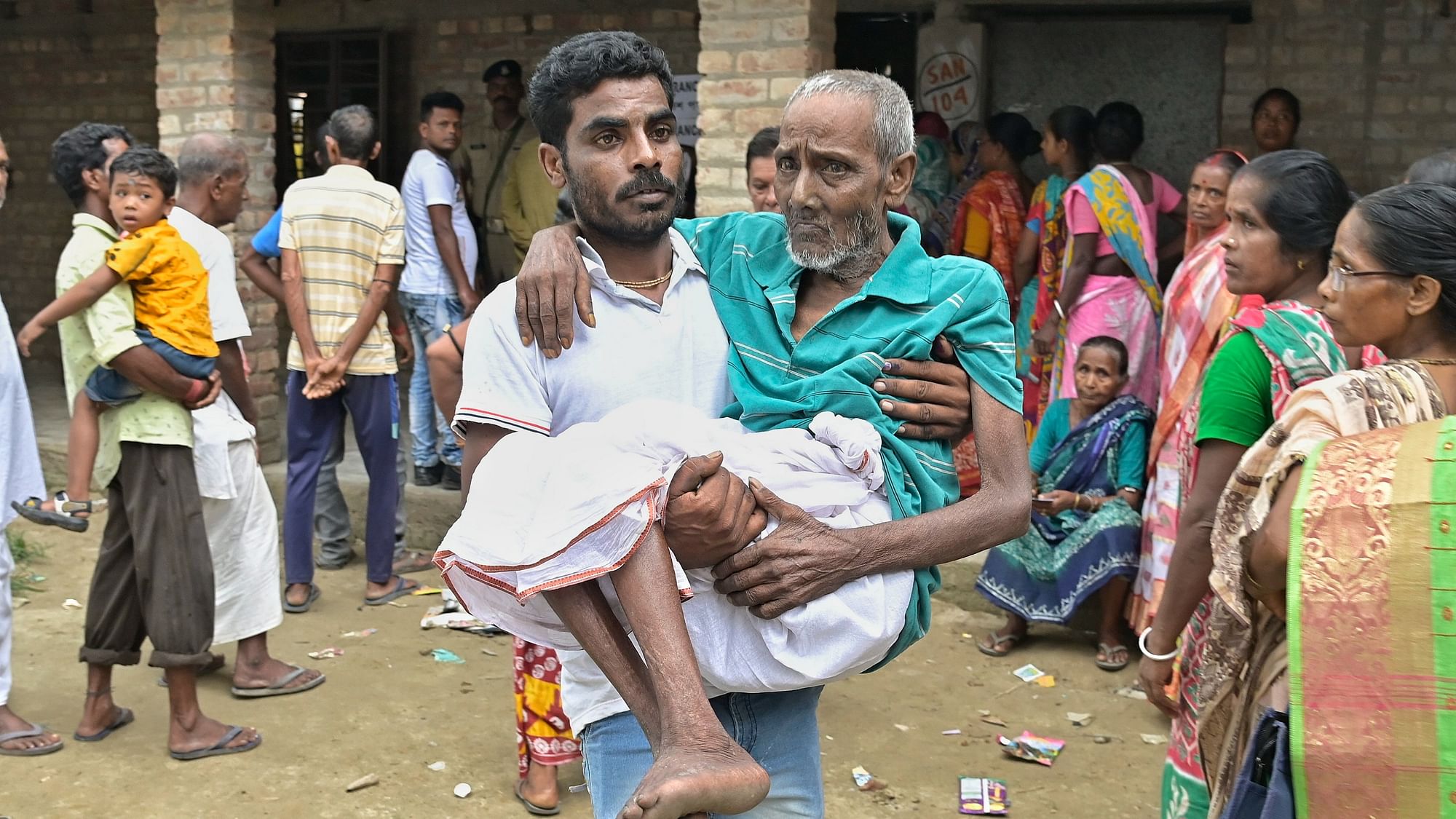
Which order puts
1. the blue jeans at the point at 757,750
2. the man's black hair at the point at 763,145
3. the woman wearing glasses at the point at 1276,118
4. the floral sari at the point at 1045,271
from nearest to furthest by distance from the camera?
the blue jeans at the point at 757,750
the man's black hair at the point at 763,145
the floral sari at the point at 1045,271
the woman wearing glasses at the point at 1276,118

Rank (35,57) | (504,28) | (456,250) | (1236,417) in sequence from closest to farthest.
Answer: (1236,417), (456,250), (504,28), (35,57)

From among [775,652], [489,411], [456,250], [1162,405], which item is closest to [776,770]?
[775,652]

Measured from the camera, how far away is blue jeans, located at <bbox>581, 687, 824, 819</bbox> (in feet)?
7.08

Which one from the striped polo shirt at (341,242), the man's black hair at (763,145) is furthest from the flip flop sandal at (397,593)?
the man's black hair at (763,145)

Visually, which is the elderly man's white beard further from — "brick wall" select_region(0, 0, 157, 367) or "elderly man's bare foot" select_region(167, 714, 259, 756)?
"brick wall" select_region(0, 0, 157, 367)

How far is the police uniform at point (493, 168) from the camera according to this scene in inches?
336

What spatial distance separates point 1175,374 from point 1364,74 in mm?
3472

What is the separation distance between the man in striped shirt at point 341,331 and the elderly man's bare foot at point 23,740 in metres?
1.49

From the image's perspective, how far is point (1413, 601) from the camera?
1.98m

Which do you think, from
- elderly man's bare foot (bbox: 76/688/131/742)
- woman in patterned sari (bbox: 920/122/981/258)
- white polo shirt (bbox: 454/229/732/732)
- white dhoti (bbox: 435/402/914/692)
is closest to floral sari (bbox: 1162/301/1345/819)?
white dhoti (bbox: 435/402/914/692)

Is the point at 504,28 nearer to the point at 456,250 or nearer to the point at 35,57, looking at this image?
the point at 456,250

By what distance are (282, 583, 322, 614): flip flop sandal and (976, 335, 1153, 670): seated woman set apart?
116 inches

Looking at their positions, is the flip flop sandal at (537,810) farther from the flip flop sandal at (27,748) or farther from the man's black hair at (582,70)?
the man's black hair at (582,70)

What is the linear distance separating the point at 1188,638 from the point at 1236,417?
1.54 feet
